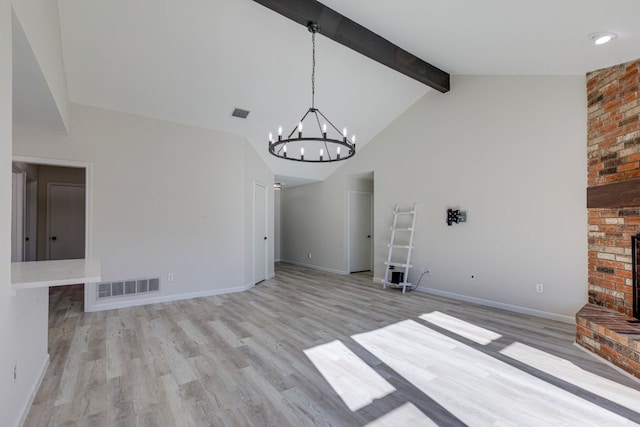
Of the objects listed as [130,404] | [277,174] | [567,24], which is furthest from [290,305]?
[567,24]

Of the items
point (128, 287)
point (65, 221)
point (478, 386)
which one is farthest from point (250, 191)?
point (478, 386)

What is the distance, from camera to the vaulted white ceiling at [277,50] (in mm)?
2896

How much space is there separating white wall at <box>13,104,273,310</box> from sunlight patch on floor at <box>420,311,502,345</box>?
3.27 metres

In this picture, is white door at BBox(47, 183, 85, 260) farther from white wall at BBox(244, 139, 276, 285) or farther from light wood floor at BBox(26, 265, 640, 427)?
white wall at BBox(244, 139, 276, 285)

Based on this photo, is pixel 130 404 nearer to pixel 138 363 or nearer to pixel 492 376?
pixel 138 363

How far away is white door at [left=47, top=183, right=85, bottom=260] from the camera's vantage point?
671cm

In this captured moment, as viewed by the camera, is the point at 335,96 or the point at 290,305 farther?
the point at 335,96

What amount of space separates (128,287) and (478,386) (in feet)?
15.1

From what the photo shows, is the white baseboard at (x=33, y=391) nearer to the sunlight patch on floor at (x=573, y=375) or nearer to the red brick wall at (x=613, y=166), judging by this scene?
Answer: the sunlight patch on floor at (x=573, y=375)

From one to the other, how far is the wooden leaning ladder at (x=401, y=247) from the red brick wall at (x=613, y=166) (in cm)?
248

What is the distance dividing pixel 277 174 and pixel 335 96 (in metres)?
2.41

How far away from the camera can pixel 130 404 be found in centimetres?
218

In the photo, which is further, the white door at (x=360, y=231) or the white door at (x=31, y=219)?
the white door at (x=360, y=231)

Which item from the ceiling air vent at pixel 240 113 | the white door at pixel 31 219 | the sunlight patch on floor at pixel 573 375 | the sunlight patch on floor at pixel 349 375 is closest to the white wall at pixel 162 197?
the ceiling air vent at pixel 240 113
